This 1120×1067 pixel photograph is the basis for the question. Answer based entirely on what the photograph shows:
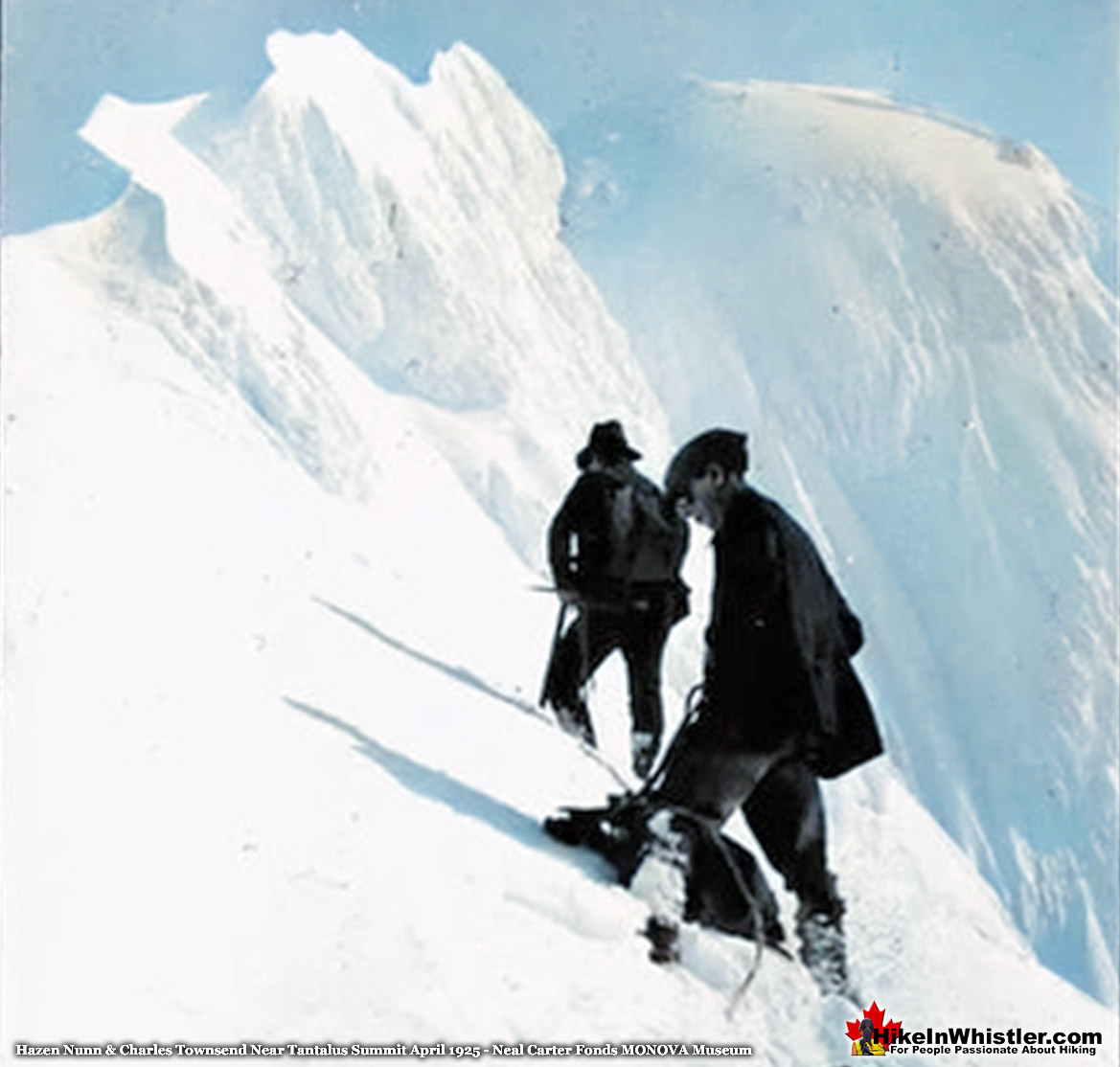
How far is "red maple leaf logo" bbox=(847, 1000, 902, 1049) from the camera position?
3.71 meters

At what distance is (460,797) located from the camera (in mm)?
4090

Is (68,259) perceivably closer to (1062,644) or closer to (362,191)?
(362,191)

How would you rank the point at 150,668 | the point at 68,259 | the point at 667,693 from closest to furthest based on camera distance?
the point at 150,668 → the point at 68,259 → the point at 667,693

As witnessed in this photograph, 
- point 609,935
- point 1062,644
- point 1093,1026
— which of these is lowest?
point 1062,644

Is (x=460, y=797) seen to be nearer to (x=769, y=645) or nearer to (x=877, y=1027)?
(x=769, y=645)

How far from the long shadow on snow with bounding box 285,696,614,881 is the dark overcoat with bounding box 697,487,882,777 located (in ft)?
1.37

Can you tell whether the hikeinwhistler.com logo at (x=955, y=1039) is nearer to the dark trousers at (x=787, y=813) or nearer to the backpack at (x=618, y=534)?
the dark trousers at (x=787, y=813)

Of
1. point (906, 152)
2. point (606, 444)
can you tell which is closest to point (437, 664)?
point (606, 444)

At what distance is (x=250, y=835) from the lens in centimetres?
354

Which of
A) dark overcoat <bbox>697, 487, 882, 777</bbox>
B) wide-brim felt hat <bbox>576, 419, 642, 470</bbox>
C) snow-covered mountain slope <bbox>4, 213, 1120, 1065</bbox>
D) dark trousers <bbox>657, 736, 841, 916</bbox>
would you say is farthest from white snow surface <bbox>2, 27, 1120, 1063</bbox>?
wide-brim felt hat <bbox>576, 419, 642, 470</bbox>

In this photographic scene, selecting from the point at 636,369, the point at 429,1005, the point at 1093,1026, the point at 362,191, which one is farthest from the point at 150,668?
the point at 636,369

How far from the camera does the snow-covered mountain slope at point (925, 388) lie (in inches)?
387

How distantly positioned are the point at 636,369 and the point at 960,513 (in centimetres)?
203

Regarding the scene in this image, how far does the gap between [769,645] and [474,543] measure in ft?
11.0
